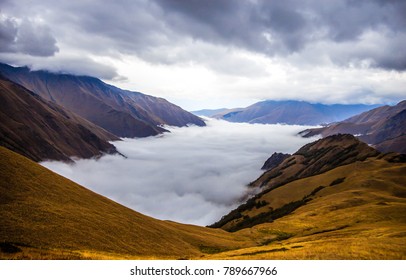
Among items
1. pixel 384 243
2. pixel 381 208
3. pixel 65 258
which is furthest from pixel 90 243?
pixel 381 208

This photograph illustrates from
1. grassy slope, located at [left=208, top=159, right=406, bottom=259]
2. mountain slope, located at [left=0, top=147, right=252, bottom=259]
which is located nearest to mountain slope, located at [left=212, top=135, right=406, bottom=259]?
grassy slope, located at [left=208, top=159, right=406, bottom=259]

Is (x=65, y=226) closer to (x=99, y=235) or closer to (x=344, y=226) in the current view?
(x=99, y=235)

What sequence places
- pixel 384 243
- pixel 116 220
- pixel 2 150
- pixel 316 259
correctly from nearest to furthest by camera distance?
1. pixel 316 259
2. pixel 384 243
3. pixel 116 220
4. pixel 2 150

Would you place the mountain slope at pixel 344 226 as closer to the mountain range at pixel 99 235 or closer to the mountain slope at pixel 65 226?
the mountain range at pixel 99 235

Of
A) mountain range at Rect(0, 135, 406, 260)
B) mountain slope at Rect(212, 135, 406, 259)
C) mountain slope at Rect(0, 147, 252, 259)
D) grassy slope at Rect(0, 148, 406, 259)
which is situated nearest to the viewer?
mountain range at Rect(0, 135, 406, 260)

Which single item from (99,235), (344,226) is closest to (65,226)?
(99,235)

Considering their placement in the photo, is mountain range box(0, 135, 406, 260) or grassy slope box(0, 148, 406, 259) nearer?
mountain range box(0, 135, 406, 260)

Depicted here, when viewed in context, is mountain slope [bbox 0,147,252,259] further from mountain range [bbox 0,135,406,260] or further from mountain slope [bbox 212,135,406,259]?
mountain slope [bbox 212,135,406,259]
